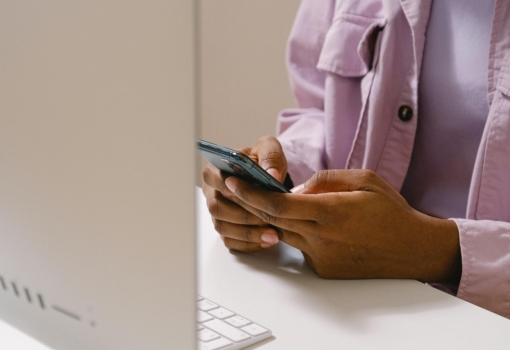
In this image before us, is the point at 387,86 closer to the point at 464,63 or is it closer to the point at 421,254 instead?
the point at 464,63

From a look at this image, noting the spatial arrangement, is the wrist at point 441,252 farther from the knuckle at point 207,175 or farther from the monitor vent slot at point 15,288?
the monitor vent slot at point 15,288

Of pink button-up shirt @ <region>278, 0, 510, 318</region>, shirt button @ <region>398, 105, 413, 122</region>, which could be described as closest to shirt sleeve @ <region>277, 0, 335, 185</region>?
pink button-up shirt @ <region>278, 0, 510, 318</region>

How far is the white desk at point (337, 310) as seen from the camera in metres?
0.42

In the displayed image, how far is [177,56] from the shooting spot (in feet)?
0.60

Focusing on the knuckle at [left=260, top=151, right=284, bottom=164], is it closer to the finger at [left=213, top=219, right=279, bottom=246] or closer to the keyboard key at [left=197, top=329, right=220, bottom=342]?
the finger at [left=213, top=219, right=279, bottom=246]

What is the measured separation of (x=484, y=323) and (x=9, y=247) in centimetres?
39

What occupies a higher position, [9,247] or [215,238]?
[9,247]

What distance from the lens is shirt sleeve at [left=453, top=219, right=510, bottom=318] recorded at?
53 cm

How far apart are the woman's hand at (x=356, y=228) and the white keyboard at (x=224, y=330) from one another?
0.11 m

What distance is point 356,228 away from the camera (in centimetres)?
52

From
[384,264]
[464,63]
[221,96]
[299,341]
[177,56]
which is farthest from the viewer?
[221,96]

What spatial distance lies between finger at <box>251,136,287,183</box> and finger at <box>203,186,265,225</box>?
87 mm

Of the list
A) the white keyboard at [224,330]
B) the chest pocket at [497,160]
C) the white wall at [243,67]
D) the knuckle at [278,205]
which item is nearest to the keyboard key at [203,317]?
the white keyboard at [224,330]

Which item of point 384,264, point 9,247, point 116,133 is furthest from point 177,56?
point 384,264
